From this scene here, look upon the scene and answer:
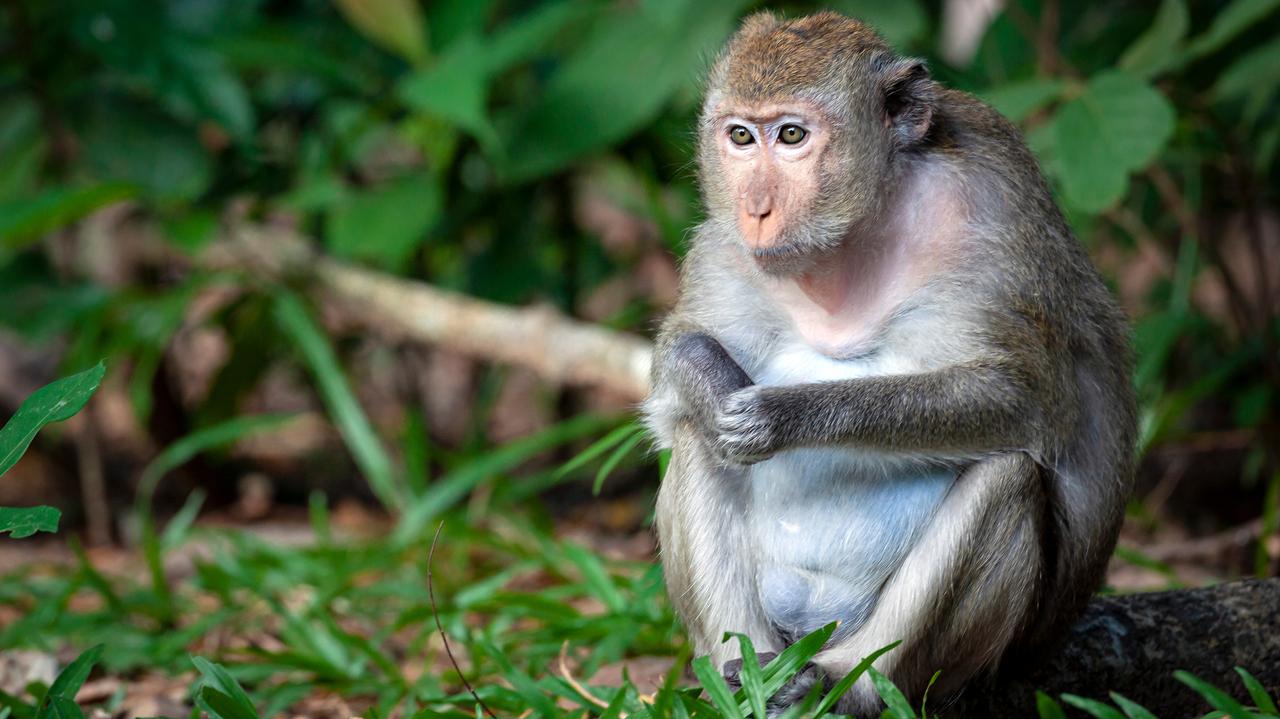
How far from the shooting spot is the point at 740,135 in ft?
11.8

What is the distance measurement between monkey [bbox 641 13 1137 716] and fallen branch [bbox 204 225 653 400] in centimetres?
207

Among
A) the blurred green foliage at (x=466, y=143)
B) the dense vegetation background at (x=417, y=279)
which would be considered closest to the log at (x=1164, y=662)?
the dense vegetation background at (x=417, y=279)

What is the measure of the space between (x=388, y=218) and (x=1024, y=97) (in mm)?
3106

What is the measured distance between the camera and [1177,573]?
570 cm

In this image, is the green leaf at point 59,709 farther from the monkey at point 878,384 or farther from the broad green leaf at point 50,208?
the broad green leaf at point 50,208

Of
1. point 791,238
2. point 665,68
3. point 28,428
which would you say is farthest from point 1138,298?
point 28,428

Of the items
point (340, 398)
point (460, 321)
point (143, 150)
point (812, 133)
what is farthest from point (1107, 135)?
point (143, 150)

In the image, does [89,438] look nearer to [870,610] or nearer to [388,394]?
[388,394]

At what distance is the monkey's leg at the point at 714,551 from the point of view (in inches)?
147

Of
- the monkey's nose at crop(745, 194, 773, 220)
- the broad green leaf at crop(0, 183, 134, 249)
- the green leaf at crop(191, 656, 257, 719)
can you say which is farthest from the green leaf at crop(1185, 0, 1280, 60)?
the broad green leaf at crop(0, 183, 134, 249)

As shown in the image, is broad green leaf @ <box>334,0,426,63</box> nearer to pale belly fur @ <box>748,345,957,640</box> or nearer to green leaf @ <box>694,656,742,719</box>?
pale belly fur @ <box>748,345,957,640</box>

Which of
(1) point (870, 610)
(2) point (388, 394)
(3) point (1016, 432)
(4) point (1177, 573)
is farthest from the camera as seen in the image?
(2) point (388, 394)

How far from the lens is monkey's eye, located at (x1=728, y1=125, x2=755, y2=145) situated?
357 centimetres

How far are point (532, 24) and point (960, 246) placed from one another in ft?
9.93
